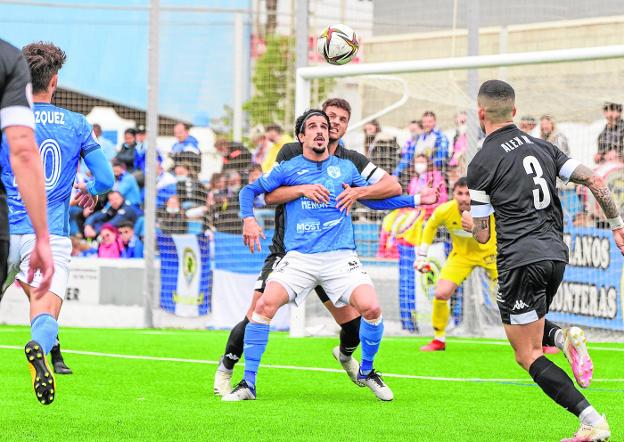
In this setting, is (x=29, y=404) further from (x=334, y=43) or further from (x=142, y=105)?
(x=142, y=105)

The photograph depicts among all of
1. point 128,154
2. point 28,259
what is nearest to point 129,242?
point 128,154

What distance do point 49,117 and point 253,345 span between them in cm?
223

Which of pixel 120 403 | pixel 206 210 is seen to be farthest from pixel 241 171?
pixel 120 403

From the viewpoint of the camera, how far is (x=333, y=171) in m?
8.71

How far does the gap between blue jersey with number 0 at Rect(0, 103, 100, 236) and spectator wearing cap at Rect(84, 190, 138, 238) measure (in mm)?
11037

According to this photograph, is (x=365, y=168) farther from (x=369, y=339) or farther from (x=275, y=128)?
(x=275, y=128)

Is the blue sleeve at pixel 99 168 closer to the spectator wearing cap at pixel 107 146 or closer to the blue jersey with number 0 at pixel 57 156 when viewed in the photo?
the blue jersey with number 0 at pixel 57 156

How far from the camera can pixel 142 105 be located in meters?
24.3

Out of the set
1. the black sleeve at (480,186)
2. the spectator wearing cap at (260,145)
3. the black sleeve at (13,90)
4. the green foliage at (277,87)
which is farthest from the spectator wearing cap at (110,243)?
the black sleeve at (13,90)

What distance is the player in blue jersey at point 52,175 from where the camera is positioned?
7070mm

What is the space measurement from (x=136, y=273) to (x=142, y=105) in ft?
25.9

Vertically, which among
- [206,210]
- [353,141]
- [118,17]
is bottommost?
[206,210]

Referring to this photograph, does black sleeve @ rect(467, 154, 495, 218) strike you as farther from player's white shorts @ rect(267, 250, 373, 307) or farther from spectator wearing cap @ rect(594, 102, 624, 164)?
spectator wearing cap @ rect(594, 102, 624, 164)

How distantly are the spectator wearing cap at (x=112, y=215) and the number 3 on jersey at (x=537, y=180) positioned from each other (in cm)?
1246
